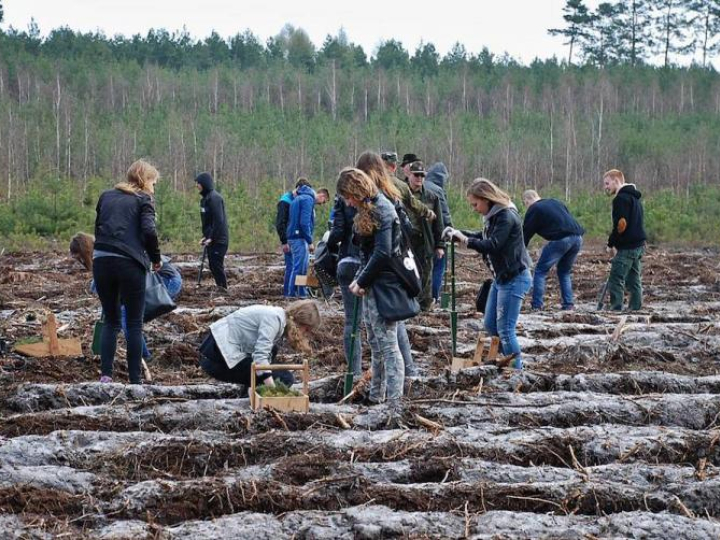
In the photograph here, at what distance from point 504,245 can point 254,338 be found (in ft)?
7.21

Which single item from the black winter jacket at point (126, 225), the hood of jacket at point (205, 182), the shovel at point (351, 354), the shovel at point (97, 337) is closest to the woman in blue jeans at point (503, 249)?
the shovel at point (351, 354)

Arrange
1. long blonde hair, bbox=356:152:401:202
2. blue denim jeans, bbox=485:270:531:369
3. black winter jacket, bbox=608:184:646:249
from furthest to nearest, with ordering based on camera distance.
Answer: black winter jacket, bbox=608:184:646:249 → blue denim jeans, bbox=485:270:531:369 → long blonde hair, bbox=356:152:401:202

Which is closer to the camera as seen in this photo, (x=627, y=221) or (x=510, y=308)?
(x=510, y=308)

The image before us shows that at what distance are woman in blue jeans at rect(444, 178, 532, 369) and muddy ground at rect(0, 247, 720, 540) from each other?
1.42ft

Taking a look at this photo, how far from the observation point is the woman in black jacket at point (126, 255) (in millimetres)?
7773

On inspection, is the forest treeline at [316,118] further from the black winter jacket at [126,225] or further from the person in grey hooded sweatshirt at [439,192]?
the black winter jacket at [126,225]

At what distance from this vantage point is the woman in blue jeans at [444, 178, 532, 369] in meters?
8.17

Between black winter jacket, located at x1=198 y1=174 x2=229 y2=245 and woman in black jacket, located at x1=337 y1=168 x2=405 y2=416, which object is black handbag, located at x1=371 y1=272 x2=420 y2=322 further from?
black winter jacket, located at x1=198 y1=174 x2=229 y2=245

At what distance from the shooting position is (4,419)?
6809mm

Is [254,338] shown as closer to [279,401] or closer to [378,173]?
[279,401]

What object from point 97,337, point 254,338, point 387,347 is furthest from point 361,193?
point 97,337

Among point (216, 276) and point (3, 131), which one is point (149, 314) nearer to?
point (216, 276)

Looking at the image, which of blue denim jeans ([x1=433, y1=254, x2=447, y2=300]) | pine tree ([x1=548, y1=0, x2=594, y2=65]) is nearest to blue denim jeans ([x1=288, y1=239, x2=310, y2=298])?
blue denim jeans ([x1=433, y1=254, x2=447, y2=300])

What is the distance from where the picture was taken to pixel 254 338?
23.9 feet
